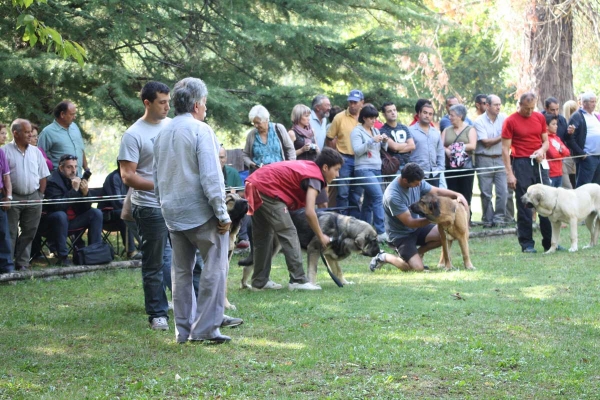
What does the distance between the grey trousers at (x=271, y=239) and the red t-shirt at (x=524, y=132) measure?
438 cm

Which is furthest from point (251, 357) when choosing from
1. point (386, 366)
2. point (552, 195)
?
point (552, 195)

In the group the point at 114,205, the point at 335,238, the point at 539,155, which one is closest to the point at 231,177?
the point at 114,205

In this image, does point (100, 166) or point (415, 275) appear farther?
point (100, 166)

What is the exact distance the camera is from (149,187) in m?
7.17

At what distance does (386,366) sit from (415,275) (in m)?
4.79

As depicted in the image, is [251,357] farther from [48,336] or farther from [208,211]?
[48,336]

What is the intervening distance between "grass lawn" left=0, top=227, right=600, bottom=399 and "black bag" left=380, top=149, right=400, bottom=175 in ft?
12.5

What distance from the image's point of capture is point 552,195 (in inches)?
476

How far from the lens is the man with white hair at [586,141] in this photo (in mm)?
14828

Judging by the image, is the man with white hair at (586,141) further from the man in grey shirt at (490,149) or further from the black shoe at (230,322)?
the black shoe at (230,322)

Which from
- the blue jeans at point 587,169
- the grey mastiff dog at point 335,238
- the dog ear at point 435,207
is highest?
the blue jeans at point 587,169

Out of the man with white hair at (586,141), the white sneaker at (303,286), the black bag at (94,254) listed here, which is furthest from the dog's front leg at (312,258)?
the man with white hair at (586,141)

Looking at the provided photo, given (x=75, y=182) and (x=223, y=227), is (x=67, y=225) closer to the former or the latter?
(x=75, y=182)

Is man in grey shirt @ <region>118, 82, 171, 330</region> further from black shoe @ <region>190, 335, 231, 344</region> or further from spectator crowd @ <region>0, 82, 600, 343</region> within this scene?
black shoe @ <region>190, 335, 231, 344</region>
